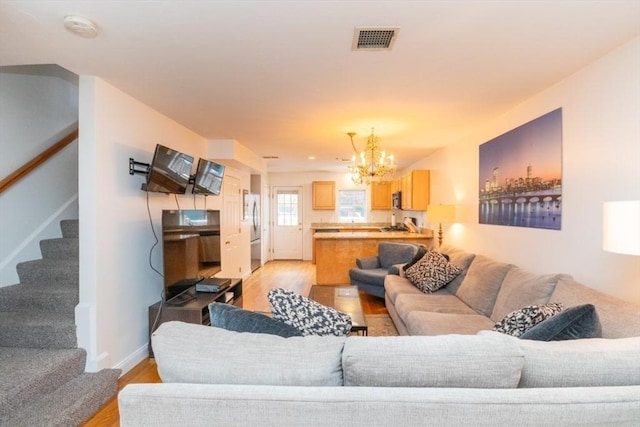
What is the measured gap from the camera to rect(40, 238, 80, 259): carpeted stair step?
3.10 metres

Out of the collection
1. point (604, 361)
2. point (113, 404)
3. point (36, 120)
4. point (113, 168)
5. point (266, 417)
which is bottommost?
point (113, 404)

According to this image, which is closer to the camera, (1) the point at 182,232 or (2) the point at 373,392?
(2) the point at 373,392

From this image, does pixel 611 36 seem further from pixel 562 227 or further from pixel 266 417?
pixel 266 417

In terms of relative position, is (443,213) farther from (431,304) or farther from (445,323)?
(445,323)

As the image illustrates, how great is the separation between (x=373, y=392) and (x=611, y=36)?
7.83 ft

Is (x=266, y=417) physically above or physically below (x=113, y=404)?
above

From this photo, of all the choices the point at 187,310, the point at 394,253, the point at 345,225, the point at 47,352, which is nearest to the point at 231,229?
the point at 187,310

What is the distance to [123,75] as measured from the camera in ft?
7.73

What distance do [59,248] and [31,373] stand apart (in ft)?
4.59

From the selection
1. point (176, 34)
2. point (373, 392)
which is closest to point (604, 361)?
point (373, 392)

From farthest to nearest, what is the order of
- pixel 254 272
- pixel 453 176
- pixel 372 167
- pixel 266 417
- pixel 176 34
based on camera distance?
pixel 254 272, pixel 453 176, pixel 372 167, pixel 176 34, pixel 266 417

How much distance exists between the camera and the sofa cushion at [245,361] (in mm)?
1096

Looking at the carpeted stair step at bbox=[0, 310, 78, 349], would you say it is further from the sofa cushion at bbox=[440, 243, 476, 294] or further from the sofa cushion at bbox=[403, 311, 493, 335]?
the sofa cushion at bbox=[440, 243, 476, 294]

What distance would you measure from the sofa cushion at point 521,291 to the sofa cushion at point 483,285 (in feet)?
0.23
